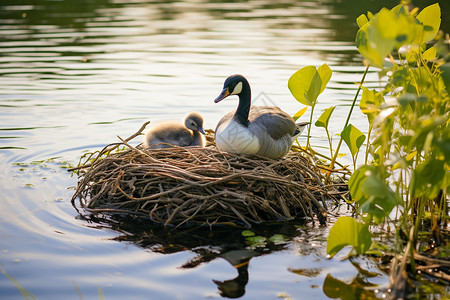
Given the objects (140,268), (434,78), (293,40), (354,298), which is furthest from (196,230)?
(293,40)

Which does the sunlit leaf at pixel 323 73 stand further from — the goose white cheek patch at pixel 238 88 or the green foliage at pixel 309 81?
the goose white cheek patch at pixel 238 88

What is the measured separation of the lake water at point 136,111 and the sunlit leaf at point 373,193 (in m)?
0.49

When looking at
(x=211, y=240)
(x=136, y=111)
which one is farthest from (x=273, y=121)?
(x=136, y=111)

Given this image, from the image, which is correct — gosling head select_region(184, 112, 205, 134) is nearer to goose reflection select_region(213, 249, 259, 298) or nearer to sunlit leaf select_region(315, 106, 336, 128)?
sunlit leaf select_region(315, 106, 336, 128)

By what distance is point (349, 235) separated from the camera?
4.23 m

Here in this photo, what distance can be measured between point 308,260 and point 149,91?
699cm

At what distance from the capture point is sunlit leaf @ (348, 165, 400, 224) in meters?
3.71

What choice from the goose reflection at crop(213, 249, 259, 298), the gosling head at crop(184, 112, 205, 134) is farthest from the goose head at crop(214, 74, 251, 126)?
the goose reflection at crop(213, 249, 259, 298)

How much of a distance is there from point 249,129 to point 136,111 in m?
4.38

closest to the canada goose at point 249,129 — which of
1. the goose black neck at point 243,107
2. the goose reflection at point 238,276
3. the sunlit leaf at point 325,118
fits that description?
the goose black neck at point 243,107

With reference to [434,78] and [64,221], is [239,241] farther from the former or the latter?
[434,78]

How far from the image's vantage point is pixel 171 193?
5309mm

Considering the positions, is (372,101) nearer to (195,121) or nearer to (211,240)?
(211,240)

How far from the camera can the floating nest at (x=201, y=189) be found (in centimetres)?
521
